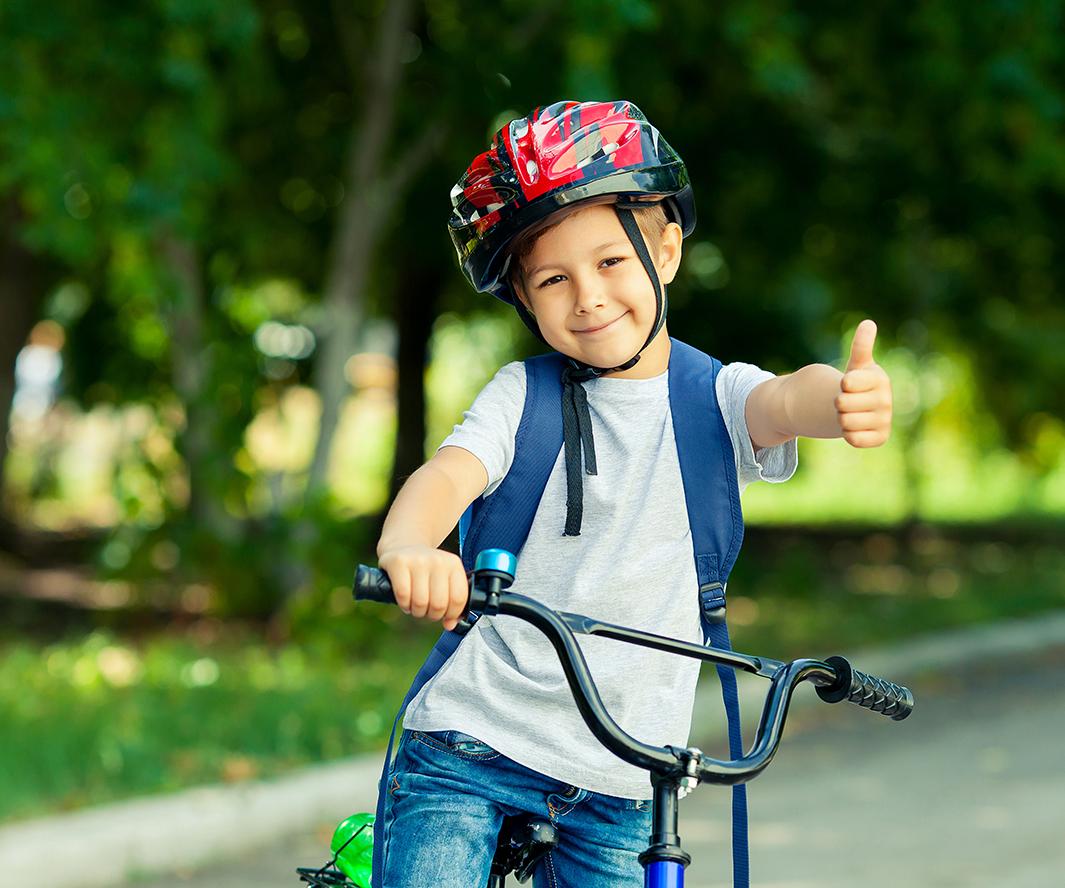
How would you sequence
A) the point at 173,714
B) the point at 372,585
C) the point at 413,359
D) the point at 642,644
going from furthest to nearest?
the point at 413,359 < the point at 173,714 < the point at 642,644 < the point at 372,585

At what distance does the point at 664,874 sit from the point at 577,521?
1.94ft

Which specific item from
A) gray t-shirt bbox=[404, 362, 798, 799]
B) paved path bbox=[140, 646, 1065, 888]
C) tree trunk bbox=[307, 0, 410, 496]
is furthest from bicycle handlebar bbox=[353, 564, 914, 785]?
A: tree trunk bbox=[307, 0, 410, 496]

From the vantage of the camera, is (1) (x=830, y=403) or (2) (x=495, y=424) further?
(2) (x=495, y=424)

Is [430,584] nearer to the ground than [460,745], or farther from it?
farther from it

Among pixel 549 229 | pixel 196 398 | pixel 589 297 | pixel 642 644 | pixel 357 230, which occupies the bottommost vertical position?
pixel 642 644

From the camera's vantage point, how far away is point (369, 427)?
36062 millimetres

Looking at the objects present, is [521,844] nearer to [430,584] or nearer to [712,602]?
[712,602]

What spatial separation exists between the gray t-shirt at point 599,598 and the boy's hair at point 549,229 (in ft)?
0.51

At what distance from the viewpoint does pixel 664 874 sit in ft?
6.63

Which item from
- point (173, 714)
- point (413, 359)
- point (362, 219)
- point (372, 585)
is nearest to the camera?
point (372, 585)

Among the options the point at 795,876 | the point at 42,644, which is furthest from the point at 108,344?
the point at 795,876

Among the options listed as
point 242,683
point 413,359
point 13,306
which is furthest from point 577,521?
point 413,359

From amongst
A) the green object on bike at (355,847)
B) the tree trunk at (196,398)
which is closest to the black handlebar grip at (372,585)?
the green object on bike at (355,847)

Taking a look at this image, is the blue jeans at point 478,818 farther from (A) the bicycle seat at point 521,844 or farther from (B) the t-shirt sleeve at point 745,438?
(B) the t-shirt sleeve at point 745,438
